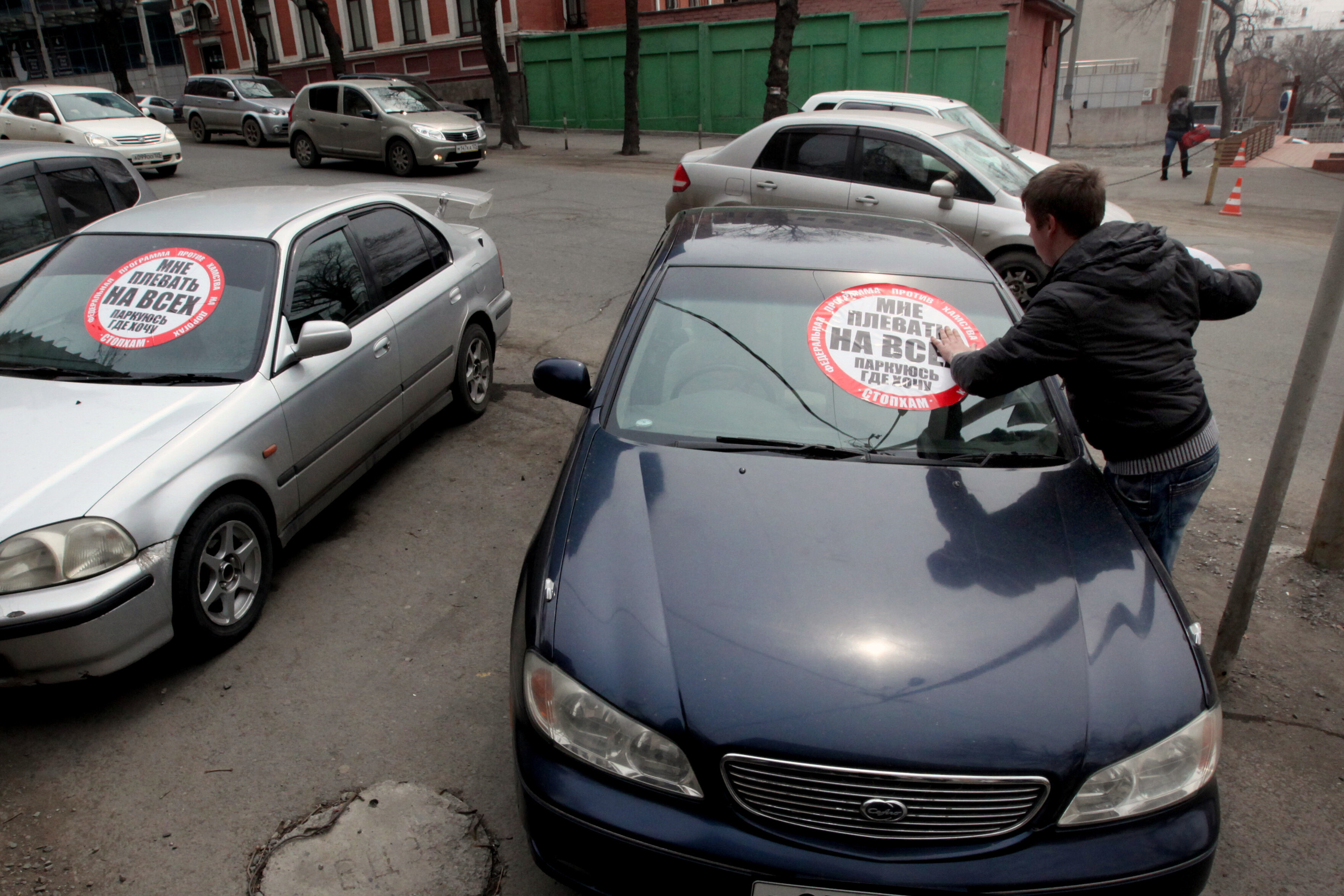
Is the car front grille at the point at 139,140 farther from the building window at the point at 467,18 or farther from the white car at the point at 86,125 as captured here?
the building window at the point at 467,18

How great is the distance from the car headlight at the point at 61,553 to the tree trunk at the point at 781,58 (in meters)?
15.7

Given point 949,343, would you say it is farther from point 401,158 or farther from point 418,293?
point 401,158

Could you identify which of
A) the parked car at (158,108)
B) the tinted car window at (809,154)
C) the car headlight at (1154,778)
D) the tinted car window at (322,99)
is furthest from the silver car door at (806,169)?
the parked car at (158,108)

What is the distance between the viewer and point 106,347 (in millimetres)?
3951

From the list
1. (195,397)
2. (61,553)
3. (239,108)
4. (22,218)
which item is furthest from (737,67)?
(61,553)

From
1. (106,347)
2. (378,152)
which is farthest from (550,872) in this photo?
(378,152)

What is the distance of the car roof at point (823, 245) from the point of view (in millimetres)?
3578

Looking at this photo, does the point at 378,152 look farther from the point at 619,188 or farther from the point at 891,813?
the point at 891,813

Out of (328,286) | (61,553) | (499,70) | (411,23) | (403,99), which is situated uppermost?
(411,23)

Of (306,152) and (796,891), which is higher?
(796,891)

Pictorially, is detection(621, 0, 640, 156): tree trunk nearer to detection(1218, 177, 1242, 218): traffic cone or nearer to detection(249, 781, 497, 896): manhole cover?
detection(1218, 177, 1242, 218): traffic cone

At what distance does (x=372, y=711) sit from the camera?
3354 millimetres

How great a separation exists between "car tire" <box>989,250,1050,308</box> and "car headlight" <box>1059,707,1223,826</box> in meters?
6.07

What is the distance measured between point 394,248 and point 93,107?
15430mm
